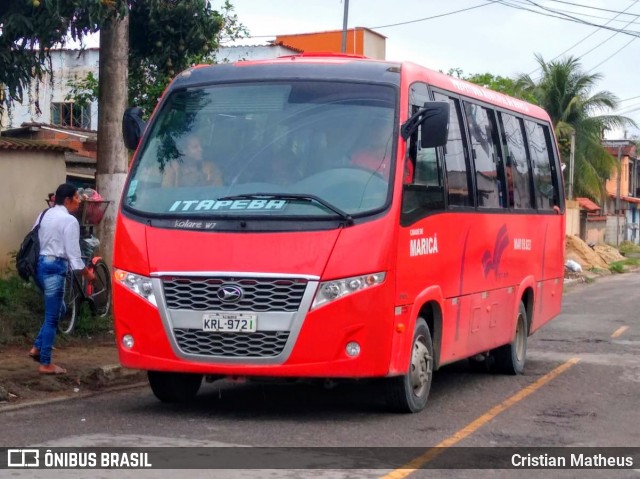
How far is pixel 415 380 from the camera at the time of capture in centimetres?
925

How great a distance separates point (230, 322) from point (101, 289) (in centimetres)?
647

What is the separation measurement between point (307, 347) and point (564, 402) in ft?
10.3

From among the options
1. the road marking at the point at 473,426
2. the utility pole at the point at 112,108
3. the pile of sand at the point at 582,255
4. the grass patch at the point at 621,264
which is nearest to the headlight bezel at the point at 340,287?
the road marking at the point at 473,426

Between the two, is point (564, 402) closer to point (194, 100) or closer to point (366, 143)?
point (366, 143)

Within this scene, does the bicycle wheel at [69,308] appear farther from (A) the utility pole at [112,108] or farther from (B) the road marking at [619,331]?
(B) the road marking at [619,331]

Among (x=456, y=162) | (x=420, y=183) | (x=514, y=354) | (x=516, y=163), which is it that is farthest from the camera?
(x=516, y=163)

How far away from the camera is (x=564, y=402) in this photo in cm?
1033

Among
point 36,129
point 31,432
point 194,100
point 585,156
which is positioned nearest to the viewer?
point 31,432

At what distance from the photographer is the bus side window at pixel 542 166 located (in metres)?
13.4

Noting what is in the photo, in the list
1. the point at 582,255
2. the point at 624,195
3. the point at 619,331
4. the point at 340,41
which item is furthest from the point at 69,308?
the point at 624,195

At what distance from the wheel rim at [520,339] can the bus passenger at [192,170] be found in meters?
4.93

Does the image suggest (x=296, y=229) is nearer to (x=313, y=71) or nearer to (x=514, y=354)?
(x=313, y=71)

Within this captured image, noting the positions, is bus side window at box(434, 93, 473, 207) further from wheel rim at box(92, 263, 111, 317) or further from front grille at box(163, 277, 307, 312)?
wheel rim at box(92, 263, 111, 317)

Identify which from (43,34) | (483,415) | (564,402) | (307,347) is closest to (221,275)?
(307,347)
